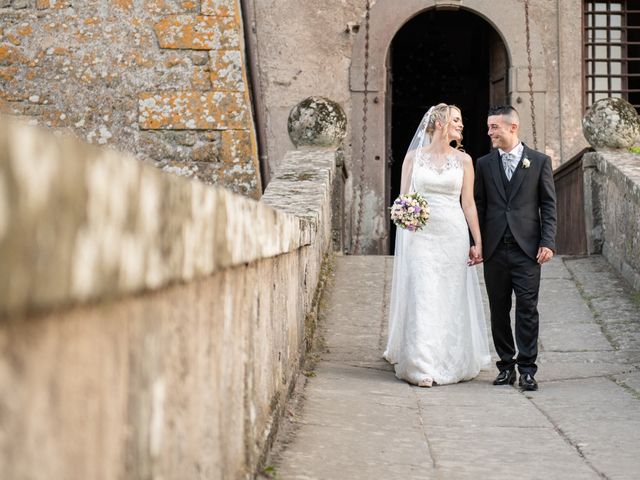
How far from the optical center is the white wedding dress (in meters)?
5.98

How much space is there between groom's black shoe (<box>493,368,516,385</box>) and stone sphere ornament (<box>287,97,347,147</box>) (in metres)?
3.47

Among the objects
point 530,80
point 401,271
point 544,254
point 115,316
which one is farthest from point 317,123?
point 115,316

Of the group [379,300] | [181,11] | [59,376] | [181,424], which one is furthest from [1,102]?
[59,376]

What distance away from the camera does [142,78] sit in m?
8.62

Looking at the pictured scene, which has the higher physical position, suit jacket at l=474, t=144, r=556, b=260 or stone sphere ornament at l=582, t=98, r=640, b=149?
stone sphere ornament at l=582, t=98, r=640, b=149

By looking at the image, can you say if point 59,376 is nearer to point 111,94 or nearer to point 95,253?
point 95,253

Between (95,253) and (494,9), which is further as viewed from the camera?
(494,9)

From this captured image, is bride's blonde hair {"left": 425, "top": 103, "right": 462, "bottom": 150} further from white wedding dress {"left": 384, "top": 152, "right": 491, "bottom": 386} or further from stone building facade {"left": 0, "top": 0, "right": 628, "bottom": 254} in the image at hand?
stone building facade {"left": 0, "top": 0, "right": 628, "bottom": 254}

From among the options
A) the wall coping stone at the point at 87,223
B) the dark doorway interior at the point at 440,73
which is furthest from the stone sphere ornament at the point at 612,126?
the wall coping stone at the point at 87,223

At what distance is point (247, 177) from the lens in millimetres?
→ 8219

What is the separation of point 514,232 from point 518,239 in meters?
0.05

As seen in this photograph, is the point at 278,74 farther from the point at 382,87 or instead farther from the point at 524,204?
the point at 524,204

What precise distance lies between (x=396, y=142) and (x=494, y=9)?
5327 millimetres

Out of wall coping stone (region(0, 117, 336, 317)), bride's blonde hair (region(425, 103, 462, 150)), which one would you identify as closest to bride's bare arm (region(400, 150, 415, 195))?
bride's blonde hair (region(425, 103, 462, 150))
